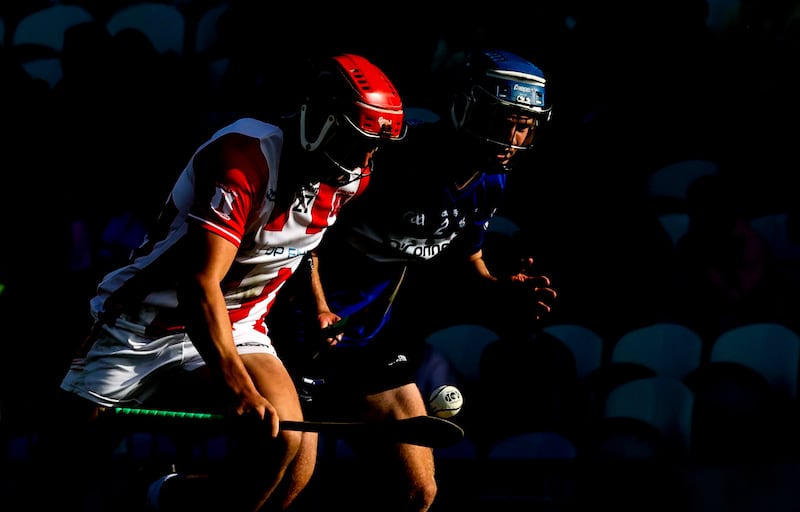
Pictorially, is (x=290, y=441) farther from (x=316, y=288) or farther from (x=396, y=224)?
(x=396, y=224)

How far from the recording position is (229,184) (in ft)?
9.64

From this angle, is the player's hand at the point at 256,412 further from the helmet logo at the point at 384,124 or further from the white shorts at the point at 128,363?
the helmet logo at the point at 384,124

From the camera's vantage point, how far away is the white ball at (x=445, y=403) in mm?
3689

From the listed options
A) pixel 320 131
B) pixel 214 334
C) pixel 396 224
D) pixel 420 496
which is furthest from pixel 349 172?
pixel 420 496

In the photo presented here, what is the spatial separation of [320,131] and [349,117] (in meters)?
0.09

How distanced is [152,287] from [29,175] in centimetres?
208

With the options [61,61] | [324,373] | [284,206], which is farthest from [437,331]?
[61,61]

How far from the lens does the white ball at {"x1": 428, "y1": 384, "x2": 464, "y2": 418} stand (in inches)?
145

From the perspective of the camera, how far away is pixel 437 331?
4.77 metres

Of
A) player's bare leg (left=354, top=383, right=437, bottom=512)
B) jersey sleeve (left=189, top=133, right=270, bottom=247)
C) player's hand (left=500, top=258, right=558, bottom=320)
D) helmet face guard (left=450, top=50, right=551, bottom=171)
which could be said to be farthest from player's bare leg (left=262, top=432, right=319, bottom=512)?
helmet face guard (left=450, top=50, right=551, bottom=171)

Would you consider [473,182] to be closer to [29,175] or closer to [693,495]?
[693,495]

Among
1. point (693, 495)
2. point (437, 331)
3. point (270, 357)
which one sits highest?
point (270, 357)

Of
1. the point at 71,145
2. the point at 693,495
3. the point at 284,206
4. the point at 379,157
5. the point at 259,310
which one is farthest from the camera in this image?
the point at 71,145

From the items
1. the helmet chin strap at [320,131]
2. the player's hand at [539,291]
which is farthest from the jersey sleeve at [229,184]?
the player's hand at [539,291]
